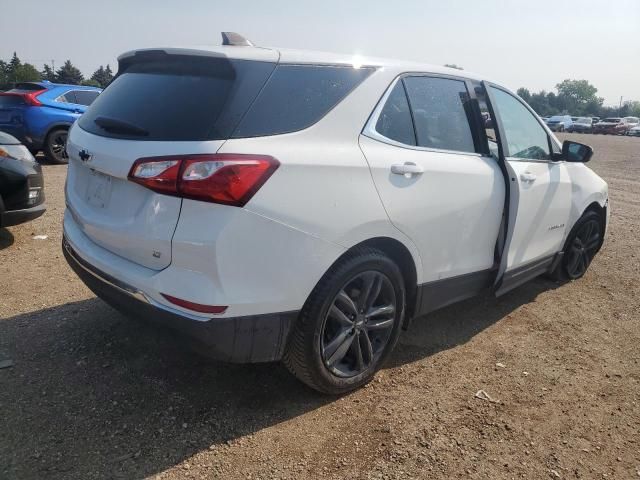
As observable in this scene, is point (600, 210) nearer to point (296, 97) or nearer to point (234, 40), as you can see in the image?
point (296, 97)

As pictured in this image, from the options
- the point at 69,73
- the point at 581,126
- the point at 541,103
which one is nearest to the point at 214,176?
the point at 581,126

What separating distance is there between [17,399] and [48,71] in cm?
7925

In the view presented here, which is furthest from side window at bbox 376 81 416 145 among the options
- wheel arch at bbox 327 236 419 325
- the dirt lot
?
the dirt lot

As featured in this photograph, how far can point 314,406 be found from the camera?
2.81m

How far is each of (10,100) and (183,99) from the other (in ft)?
30.3

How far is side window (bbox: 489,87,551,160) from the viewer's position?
12.2 feet

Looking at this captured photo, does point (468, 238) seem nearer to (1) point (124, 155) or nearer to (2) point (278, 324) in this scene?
(2) point (278, 324)

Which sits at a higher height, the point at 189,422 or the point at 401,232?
the point at 401,232

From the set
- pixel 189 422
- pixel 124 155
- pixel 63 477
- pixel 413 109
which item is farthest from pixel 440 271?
pixel 63 477

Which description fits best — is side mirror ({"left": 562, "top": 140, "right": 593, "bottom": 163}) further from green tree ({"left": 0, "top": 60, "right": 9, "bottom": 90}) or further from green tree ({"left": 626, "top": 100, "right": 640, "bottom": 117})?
green tree ({"left": 626, "top": 100, "right": 640, "bottom": 117})

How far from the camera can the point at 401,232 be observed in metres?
2.79

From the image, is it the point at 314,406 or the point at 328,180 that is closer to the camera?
the point at 328,180

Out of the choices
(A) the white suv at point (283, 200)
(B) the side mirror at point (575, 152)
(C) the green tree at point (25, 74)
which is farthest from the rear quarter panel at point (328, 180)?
(C) the green tree at point (25, 74)

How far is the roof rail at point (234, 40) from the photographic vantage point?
275 centimetres
